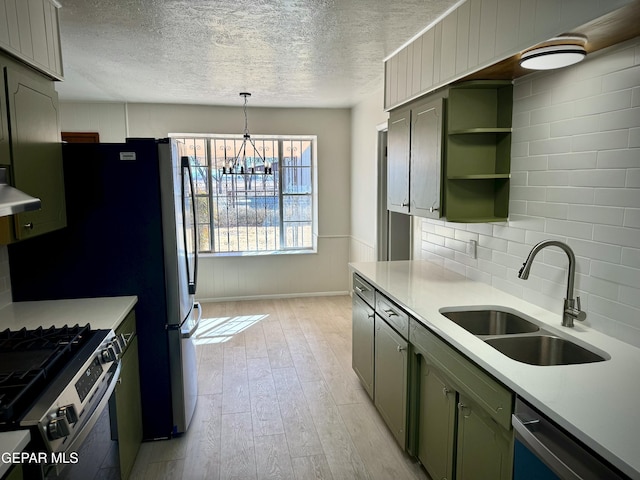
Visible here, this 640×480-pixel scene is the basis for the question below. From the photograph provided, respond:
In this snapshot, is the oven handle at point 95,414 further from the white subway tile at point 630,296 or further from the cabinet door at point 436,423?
the white subway tile at point 630,296

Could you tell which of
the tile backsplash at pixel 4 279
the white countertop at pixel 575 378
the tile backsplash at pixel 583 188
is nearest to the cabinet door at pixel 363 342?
the white countertop at pixel 575 378

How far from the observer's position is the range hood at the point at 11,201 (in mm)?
1512

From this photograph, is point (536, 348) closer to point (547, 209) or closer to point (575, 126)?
point (547, 209)

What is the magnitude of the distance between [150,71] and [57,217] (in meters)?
2.02

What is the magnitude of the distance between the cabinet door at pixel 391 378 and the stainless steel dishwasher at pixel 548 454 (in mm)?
959

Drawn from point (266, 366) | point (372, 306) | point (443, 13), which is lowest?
point (266, 366)

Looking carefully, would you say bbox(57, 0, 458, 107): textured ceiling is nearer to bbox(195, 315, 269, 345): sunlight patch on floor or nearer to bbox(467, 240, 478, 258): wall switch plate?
bbox(467, 240, 478, 258): wall switch plate

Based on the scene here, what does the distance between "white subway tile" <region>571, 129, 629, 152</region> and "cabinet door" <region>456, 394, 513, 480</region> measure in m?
1.21

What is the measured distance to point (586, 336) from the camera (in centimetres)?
184

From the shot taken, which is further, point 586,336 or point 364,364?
point 364,364

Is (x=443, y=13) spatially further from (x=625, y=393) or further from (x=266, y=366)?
(x=266, y=366)

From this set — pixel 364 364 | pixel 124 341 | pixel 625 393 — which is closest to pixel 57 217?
pixel 124 341

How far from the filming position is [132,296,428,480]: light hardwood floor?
247 cm

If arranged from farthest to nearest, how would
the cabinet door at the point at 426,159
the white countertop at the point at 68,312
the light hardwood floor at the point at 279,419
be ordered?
the cabinet door at the point at 426,159, the light hardwood floor at the point at 279,419, the white countertop at the point at 68,312
